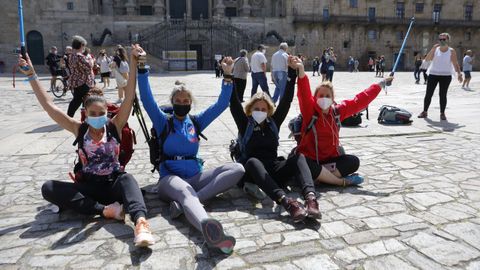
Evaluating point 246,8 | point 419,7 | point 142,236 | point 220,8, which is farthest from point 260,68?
point 419,7

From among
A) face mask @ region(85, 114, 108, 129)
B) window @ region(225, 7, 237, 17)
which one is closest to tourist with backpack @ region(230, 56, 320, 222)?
face mask @ region(85, 114, 108, 129)

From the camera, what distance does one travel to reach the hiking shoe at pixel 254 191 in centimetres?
423

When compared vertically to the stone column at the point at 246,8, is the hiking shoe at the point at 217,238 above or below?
below

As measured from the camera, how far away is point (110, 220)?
371 cm

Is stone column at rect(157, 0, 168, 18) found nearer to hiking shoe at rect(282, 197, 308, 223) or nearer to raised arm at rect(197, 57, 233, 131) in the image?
raised arm at rect(197, 57, 233, 131)

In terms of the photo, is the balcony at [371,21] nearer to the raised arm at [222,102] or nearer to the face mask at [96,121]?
the raised arm at [222,102]

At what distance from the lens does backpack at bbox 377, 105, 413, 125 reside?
8.63m

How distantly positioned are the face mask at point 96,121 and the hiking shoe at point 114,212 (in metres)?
0.79

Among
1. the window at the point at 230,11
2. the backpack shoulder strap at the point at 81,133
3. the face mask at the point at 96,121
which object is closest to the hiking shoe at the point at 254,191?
the face mask at the point at 96,121

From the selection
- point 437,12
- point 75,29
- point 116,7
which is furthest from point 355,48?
point 75,29

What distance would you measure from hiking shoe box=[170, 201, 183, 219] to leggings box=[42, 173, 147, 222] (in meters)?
0.26

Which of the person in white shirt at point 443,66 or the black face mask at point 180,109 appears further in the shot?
the person in white shirt at point 443,66

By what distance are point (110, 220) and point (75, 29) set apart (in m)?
40.2

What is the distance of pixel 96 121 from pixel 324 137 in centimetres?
262
